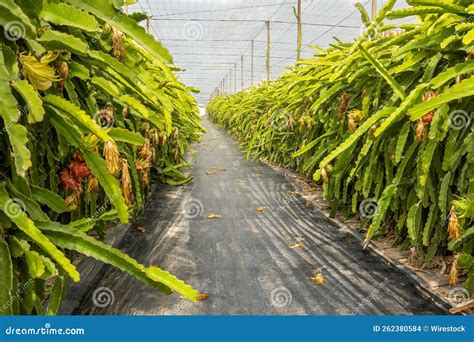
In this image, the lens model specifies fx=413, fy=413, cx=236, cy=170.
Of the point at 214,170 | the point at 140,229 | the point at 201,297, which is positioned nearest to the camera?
the point at 201,297

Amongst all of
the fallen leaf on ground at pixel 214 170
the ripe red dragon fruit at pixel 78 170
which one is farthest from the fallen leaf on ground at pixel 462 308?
the fallen leaf on ground at pixel 214 170

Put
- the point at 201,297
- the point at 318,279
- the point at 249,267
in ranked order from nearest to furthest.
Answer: the point at 201,297 < the point at 318,279 < the point at 249,267

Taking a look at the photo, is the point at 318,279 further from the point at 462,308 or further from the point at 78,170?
the point at 78,170

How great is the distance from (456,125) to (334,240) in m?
1.06

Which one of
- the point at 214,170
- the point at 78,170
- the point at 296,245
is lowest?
the point at 214,170

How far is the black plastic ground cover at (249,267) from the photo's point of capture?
5.84 ft

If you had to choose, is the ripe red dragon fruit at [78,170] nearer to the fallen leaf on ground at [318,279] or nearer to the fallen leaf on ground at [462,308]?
the fallen leaf on ground at [318,279]

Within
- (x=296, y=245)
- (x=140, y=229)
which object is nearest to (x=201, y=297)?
(x=296, y=245)

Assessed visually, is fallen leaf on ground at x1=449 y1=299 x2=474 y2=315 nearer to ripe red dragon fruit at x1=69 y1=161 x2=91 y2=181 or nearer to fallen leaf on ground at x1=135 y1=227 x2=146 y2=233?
ripe red dragon fruit at x1=69 y1=161 x2=91 y2=181

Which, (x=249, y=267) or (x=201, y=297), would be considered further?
(x=249, y=267)

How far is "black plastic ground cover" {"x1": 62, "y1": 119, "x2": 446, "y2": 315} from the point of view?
1.78 meters

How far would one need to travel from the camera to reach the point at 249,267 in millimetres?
2219

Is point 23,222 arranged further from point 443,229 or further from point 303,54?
point 303,54

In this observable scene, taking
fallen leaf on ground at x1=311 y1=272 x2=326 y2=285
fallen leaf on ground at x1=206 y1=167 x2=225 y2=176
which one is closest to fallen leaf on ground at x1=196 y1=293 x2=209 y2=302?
fallen leaf on ground at x1=311 y1=272 x2=326 y2=285
